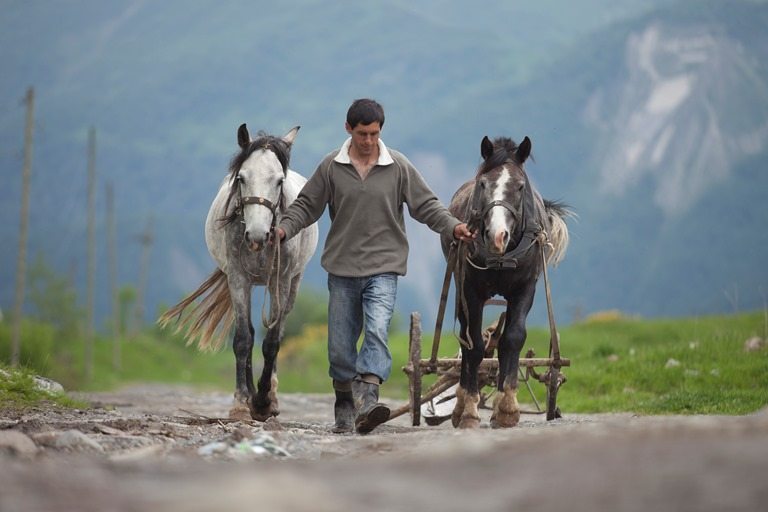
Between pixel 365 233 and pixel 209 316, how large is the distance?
3517 mm

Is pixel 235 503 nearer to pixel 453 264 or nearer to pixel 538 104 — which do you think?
pixel 453 264

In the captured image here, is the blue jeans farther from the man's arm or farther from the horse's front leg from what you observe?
the horse's front leg

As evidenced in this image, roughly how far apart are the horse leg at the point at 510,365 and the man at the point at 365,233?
0.94m

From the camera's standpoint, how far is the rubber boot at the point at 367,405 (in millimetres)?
8039

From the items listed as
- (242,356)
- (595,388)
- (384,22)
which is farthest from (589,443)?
(384,22)

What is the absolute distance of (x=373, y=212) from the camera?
862 centimetres

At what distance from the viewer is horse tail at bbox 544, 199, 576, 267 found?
34.1ft

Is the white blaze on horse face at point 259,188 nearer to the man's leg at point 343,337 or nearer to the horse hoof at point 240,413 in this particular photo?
the man's leg at point 343,337

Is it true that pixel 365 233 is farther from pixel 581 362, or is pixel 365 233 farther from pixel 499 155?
pixel 581 362

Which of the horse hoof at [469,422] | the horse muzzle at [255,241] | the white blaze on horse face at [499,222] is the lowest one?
the horse hoof at [469,422]

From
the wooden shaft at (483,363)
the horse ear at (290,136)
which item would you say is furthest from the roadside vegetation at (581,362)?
the horse ear at (290,136)

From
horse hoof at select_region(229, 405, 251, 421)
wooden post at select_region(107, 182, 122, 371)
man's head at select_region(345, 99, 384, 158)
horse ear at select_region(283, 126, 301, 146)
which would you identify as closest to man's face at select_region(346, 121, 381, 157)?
man's head at select_region(345, 99, 384, 158)

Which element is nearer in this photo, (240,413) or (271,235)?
(271,235)

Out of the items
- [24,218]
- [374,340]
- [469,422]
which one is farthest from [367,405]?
[24,218]
